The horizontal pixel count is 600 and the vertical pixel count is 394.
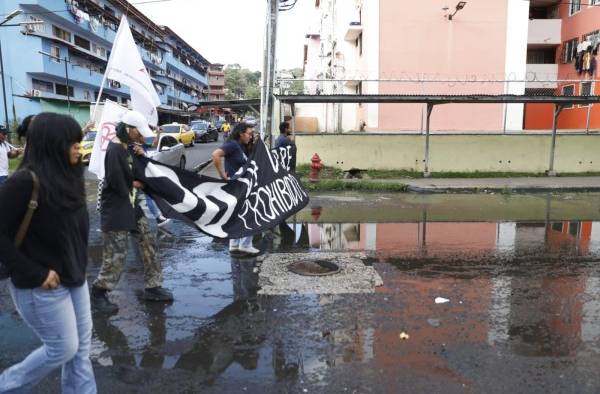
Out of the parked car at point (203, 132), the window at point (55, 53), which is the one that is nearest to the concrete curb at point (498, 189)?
the parked car at point (203, 132)

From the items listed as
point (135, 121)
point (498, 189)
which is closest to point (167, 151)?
point (498, 189)

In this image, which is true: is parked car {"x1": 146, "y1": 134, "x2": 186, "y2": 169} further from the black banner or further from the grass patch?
the black banner

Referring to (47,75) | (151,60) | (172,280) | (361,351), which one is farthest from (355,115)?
(151,60)

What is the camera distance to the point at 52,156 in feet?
A: 8.36

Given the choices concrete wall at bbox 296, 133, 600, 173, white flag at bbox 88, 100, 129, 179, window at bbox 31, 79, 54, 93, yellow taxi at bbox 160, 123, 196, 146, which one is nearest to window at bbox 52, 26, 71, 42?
window at bbox 31, 79, 54, 93

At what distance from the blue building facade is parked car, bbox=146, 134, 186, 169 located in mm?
15897

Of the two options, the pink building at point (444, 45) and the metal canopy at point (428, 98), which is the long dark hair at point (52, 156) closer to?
the metal canopy at point (428, 98)

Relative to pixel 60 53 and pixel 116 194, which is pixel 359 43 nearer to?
pixel 116 194

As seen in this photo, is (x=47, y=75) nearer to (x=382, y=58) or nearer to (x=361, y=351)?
(x=382, y=58)

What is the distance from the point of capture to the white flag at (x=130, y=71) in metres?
6.95

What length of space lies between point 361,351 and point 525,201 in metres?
9.57

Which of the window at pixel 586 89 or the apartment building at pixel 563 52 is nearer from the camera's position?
the window at pixel 586 89

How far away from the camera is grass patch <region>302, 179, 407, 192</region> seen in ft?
45.0

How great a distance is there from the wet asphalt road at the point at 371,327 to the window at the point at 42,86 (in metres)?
39.0
